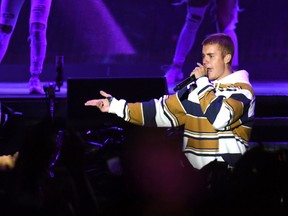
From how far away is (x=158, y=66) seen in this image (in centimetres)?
→ 533

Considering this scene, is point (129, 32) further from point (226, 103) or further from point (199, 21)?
point (226, 103)

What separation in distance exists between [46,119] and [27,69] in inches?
139

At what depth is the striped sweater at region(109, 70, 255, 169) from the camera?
277 cm

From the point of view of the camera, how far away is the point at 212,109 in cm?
276

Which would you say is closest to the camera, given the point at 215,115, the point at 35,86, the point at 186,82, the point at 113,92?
the point at 215,115

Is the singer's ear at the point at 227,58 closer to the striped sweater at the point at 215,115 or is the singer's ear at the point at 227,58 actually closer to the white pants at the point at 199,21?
the striped sweater at the point at 215,115

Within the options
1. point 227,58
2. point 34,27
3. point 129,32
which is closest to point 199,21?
point 129,32

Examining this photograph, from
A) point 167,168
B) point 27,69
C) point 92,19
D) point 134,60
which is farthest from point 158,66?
point 167,168

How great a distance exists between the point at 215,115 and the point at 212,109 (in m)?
0.04

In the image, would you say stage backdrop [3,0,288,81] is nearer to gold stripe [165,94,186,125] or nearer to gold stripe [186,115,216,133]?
gold stripe [165,94,186,125]

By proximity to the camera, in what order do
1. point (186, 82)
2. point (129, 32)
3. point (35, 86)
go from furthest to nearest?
point (129, 32), point (35, 86), point (186, 82)

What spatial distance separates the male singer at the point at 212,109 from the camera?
2.79 meters

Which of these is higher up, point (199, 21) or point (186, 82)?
point (199, 21)

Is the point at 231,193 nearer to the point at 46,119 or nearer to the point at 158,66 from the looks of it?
the point at 46,119
